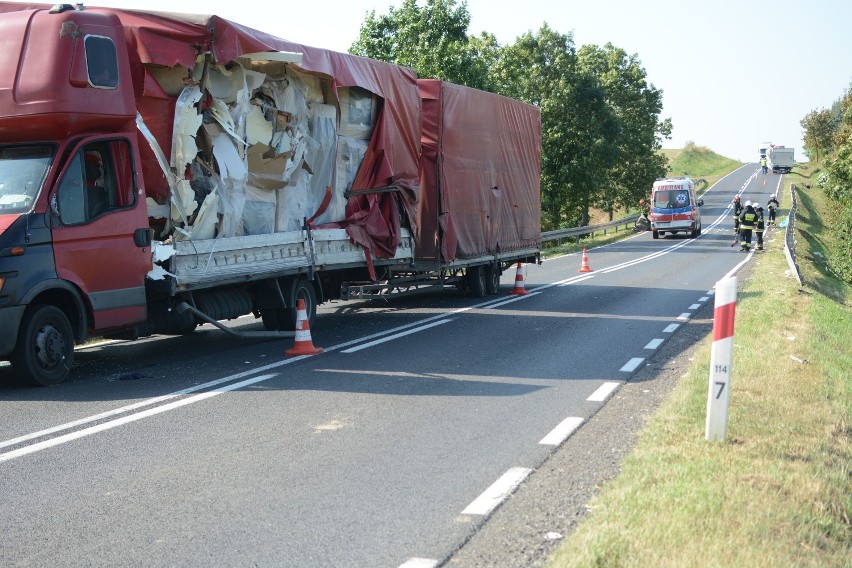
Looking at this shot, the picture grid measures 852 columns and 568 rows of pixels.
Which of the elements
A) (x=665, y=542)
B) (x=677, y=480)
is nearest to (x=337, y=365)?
(x=677, y=480)

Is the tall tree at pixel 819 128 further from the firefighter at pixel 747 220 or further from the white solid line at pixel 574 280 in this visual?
the white solid line at pixel 574 280

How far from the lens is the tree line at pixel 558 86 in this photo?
50.3 metres

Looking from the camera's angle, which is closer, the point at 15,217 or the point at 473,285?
the point at 15,217

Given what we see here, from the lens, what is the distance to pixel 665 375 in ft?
33.5

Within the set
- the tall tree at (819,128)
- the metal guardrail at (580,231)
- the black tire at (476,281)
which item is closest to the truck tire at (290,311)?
the black tire at (476,281)

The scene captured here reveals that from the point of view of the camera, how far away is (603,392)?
9227 mm

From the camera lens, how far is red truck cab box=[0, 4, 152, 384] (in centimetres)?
946

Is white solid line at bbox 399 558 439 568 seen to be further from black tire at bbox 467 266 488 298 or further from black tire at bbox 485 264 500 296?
black tire at bbox 485 264 500 296

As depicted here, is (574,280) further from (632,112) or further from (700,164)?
(700,164)

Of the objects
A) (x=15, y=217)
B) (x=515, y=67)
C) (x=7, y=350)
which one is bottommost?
(x=7, y=350)

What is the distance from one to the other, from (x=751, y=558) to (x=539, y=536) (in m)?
1.09

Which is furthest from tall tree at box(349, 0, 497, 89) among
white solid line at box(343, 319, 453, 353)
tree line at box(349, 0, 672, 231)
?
white solid line at box(343, 319, 453, 353)

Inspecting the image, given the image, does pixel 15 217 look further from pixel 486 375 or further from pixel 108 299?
pixel 486 375

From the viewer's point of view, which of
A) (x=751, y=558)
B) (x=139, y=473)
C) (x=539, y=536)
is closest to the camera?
(x=751, y=558)
